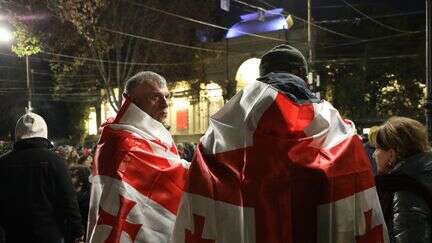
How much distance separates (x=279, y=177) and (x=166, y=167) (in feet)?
4.61

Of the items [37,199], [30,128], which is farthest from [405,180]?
[30,128]

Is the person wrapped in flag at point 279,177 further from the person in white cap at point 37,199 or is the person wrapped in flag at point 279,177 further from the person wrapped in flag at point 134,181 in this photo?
the person in white cap at point 37,199

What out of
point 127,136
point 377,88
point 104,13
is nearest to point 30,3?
point 104,13

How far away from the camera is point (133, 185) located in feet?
10.6

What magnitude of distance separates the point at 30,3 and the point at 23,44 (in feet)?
4.62

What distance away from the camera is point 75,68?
27344mm

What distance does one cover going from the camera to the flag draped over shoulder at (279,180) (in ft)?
6.64

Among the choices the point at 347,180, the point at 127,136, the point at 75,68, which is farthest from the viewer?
the point at 75,68

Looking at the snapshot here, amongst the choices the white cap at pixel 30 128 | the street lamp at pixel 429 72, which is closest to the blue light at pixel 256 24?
the street lamp at pixel 429 72

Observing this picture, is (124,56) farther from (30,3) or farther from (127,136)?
(127,136)

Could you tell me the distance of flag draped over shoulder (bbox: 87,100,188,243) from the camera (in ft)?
10.3

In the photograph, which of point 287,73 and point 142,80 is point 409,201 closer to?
point 287,73

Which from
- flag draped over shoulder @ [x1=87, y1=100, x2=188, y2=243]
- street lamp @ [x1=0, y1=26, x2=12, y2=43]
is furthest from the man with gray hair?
street lamp @ [x1=0, y1=26, x2=12, y2=43]

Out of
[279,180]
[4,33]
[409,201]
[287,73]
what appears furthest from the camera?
[4,33]
